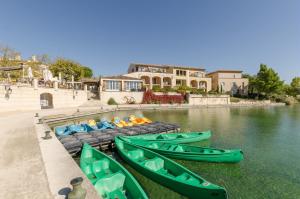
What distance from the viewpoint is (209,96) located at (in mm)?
43500

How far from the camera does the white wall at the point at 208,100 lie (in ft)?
139

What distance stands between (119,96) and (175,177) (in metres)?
35.3

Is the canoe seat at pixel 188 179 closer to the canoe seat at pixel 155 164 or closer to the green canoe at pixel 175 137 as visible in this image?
the canoe seat at pixel 155 164

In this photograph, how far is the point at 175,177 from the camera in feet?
16.3

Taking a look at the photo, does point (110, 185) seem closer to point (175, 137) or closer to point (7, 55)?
point (175, 137)

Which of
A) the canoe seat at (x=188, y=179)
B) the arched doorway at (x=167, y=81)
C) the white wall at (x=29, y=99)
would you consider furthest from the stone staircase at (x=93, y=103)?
the canoe seat at (x=188, y=179)

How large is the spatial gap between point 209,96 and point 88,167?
4272cm

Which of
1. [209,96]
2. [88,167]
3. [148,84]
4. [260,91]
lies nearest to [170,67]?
[148,84]

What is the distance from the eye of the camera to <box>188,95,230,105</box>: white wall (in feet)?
139

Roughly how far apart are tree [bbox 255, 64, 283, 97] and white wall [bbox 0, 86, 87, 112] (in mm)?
54844

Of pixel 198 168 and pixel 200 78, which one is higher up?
pixel 200 78

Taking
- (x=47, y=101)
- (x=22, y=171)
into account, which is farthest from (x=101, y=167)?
(x=47, y=101)

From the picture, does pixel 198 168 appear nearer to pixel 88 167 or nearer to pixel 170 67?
pixel 88 167

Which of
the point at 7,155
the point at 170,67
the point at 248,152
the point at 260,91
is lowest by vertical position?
the point at 248,152
